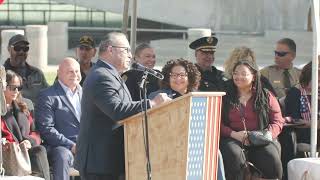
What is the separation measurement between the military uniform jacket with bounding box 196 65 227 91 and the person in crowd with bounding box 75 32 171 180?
2.76 m

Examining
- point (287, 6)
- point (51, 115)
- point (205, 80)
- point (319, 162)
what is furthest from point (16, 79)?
point (287, 6)

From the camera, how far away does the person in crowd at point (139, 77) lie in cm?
824

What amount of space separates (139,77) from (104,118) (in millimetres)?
759

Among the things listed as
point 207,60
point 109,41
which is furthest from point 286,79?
point 109,41

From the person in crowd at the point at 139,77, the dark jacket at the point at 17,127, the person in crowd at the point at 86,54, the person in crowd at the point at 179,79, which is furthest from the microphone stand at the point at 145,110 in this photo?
the person in crowd at the point at 86,54

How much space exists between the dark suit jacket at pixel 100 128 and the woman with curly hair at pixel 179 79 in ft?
6.33

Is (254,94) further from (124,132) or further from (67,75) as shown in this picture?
(124,132)

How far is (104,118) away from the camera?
7055 millimetres

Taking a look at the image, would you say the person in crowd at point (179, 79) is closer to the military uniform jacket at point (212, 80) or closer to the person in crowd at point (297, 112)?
the military uniform jacket at point (212, 80)

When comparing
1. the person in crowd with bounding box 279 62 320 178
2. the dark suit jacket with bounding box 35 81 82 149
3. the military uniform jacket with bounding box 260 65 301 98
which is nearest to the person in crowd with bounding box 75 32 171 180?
the dark suit jacket with bounding box 35 81 82 149

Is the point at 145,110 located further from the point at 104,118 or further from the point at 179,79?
the point at 179,79

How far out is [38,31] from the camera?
2298cm

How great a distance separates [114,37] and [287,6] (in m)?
21.9

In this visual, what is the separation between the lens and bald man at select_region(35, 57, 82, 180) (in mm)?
9172
